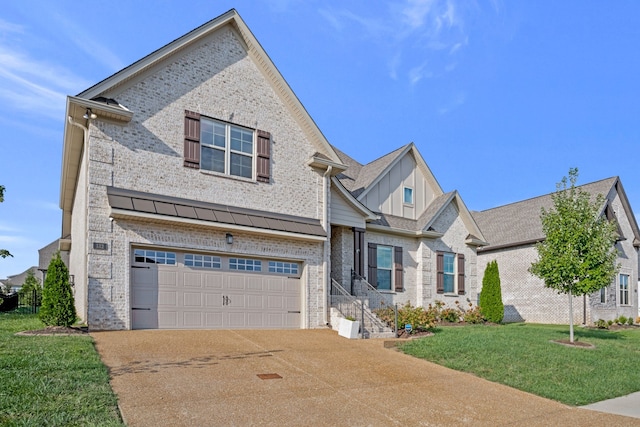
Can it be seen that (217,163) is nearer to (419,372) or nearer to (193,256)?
(193,256)

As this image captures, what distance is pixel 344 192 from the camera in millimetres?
17578

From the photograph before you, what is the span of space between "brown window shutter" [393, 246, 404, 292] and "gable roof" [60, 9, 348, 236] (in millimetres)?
5867

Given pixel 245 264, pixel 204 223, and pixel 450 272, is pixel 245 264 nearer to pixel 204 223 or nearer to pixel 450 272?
pixel 204 223

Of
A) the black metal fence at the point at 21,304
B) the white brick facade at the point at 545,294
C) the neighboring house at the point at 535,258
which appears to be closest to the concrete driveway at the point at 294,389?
the black metal fence at the point at 21,304

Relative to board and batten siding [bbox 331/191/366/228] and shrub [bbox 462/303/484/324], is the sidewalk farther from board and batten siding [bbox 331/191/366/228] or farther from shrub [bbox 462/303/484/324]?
shrub [bbox 462/303/484/324]

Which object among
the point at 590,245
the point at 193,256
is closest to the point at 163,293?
the point at 193,256

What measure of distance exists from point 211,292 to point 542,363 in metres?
8.62

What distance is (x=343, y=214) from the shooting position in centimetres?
1778

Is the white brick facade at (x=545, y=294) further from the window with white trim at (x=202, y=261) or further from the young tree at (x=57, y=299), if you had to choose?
the young tree at (x=57, y=299)

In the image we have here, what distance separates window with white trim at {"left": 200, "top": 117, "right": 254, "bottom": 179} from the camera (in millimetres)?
14016

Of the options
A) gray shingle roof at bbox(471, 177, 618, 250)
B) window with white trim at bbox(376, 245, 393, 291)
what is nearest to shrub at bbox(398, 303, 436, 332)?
window with white trim at bbox(376, 245, 393, 291)

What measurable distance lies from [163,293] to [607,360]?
11.5 m

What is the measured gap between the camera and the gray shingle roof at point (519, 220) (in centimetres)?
2673

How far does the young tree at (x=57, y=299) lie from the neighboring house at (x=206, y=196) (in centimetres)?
45
